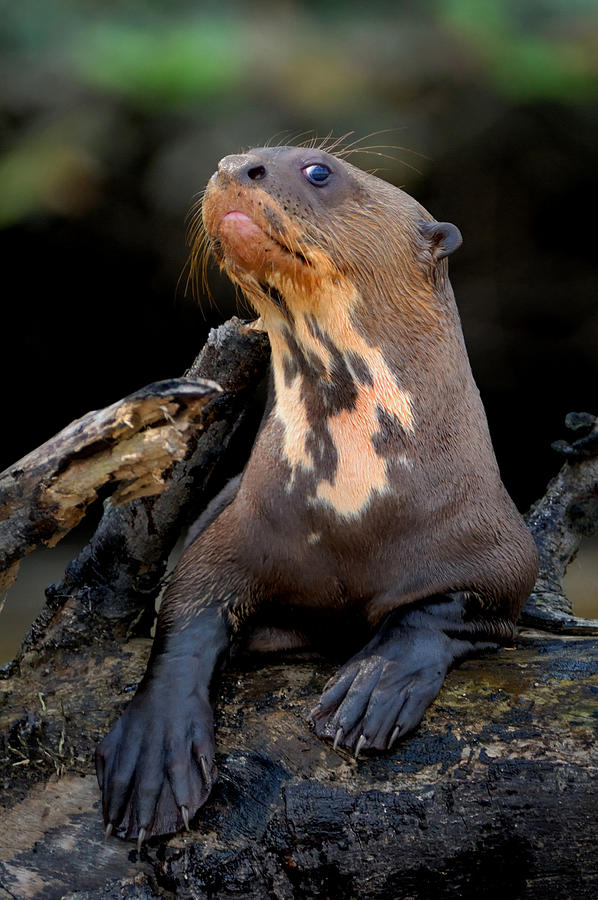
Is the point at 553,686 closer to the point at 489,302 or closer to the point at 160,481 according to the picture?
the point at 160,481

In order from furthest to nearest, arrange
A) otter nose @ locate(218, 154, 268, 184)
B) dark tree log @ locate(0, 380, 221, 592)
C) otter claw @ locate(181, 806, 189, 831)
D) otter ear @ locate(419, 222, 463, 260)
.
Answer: otter ear @ locate(419, 222, 463, 260), otter nose @ locate(218, 154, 268, 184), otter claw @ locate(181, 806, 189, 831), dark tree log @ locate(0, 380, 221, 592)

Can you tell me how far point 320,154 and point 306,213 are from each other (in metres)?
0.13

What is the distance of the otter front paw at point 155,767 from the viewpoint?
61.0 inches

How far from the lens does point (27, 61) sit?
383 cm

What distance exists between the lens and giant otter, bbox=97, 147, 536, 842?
67.7 inches

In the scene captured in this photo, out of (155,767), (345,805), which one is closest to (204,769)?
(155,767)

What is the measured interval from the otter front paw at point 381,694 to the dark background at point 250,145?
2531 mm

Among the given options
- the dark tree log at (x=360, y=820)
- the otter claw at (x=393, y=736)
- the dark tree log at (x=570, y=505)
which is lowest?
the dark tree log at (x=360, y=820)

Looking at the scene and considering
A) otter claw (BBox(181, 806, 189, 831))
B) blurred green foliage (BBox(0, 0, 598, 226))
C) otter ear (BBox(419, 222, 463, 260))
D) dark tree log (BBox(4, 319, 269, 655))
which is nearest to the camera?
otter claw (BBox(181, 806, 189, 831))

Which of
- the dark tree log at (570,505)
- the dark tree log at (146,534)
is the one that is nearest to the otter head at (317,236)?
the dark tree log at (146,534)

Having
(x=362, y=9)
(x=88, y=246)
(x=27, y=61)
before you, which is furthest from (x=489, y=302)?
(x=27, y=61)

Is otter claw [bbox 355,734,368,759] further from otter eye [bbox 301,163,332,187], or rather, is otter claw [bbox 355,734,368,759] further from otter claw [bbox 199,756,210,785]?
otter eye [bbox 301,163,332,187]

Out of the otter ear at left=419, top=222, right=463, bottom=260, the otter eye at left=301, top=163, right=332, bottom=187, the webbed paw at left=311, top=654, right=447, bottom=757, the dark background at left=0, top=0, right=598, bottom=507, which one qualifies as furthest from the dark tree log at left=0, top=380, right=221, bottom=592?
the dark background at left=0, top=0, right=598, bottom=507

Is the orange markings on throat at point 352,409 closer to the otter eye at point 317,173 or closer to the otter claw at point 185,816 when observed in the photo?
→ the otter eye at point 317,173
